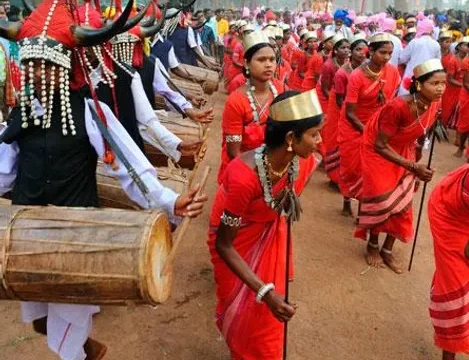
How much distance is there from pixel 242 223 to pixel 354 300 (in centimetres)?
191

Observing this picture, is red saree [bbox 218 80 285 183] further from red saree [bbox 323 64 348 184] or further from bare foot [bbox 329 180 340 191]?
bare foot [bbox 329 180 340 191]

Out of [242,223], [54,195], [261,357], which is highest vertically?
[54,195]

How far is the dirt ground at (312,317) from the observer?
374 cm

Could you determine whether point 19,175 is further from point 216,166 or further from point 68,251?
point 216,166

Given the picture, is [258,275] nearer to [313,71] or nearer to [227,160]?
[227,160]

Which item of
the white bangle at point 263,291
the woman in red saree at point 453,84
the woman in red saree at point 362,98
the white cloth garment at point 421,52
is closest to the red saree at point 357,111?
the woman in red saree at point 362,98

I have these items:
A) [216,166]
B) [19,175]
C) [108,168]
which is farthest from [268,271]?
[216,166]

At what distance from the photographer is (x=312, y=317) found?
4180 millimetres

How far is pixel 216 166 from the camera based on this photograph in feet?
26.4

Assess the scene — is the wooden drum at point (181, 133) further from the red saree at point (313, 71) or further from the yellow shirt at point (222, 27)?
the yellow shirt at point (222, 27)

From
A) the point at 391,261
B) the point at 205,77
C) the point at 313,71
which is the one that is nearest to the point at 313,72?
the point at 313,71

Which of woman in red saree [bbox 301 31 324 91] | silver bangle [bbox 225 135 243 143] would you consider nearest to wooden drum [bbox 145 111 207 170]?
silver bangle [bbox 225 135 243 143]

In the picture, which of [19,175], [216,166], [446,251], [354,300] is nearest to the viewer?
[19,175]

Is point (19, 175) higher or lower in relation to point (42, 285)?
higher
